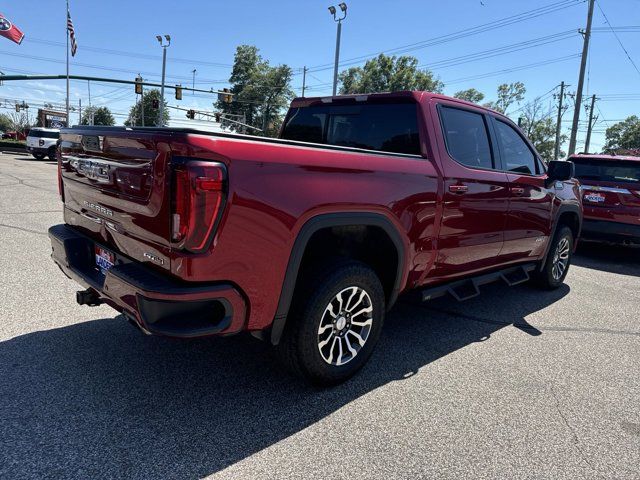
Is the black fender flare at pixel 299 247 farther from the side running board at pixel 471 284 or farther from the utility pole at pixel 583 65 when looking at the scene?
the utility pole at pixel 583 65

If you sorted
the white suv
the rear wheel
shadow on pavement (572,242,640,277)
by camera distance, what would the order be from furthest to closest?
the white suv → shadow on pavement (572,242,640,277) → the rear wheel

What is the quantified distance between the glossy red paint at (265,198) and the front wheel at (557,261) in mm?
2040

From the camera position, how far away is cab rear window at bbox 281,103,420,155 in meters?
3.65

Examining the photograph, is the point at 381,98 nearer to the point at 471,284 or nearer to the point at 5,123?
the point at 471,284

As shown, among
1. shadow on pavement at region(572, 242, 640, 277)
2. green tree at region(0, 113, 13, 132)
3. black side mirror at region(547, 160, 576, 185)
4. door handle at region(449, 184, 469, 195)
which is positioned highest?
green tree at region(0, 113, 13, 132)

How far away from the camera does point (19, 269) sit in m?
5.09

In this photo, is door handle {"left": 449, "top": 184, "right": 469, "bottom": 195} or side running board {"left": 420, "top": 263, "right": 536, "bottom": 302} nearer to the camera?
door handle {"left": 449, "top": 184, "right": 469, "bottom": 195}

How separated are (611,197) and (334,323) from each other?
6708 millimetres

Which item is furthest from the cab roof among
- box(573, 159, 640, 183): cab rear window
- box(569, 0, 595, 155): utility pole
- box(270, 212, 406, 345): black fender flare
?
box(569, 0, 595, 155): utility pole

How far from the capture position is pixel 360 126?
3988mm

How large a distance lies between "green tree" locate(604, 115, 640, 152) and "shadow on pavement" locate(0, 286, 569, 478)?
87.4m

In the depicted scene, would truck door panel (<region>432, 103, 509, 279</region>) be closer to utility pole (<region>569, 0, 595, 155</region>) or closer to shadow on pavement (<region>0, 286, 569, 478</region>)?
→ shadow on pavement (<region>0, 286, 569, 478</region>)

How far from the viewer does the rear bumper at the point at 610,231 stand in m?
7.46

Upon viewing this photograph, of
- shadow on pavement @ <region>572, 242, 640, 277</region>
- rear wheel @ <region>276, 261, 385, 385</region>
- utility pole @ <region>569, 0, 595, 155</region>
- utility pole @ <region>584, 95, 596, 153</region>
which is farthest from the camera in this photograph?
utility pole @ <region>584, 95, 596, 153</region>
